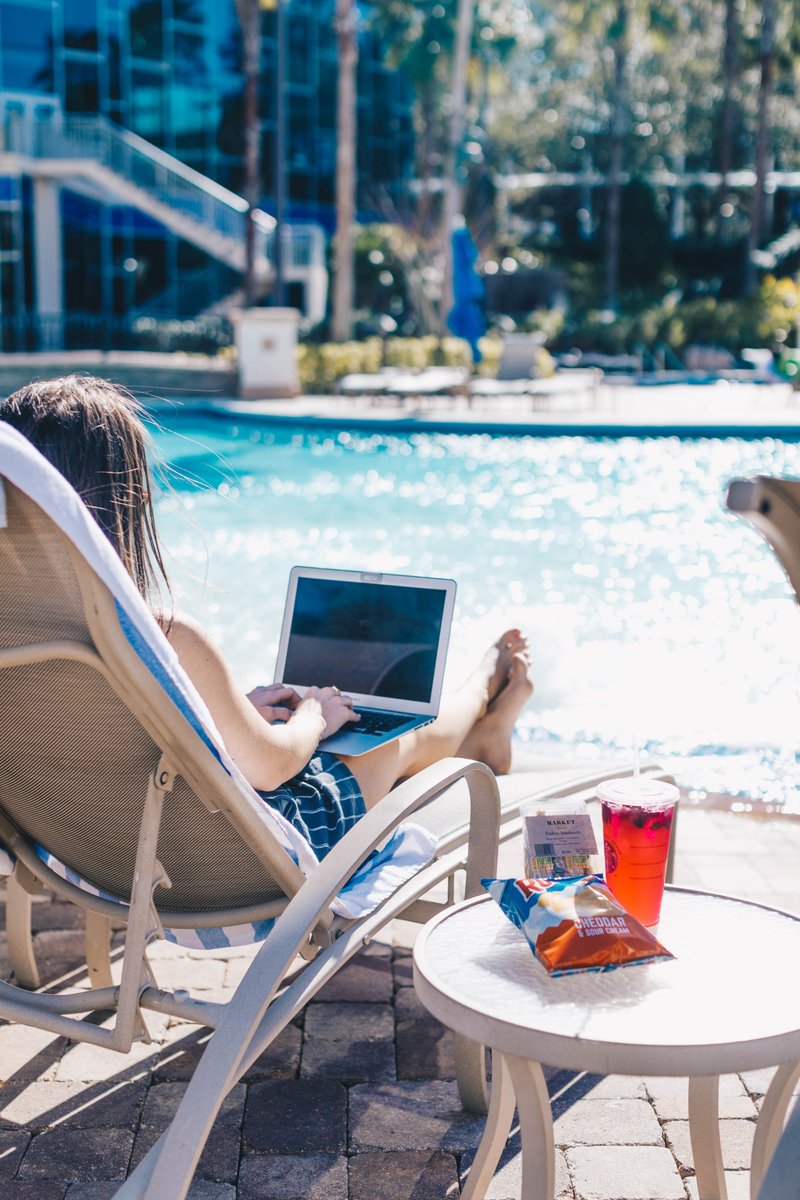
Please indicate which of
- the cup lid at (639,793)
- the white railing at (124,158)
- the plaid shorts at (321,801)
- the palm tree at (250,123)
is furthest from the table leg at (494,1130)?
the white railing at (124,158)

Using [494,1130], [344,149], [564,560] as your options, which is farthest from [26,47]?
[494,1130]

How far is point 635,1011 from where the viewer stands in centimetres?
150

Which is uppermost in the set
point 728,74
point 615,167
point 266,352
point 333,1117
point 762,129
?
point 728,74

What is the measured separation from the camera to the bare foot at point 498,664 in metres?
3.21

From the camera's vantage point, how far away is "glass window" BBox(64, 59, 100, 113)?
24.0 metres

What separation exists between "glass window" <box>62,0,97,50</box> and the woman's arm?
24545 millimetres

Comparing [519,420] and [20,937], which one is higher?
[519,420]

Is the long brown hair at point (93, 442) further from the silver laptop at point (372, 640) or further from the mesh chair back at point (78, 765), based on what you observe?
the silver laptop at point (372, 640)

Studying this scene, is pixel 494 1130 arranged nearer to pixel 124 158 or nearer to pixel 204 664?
pixel 204 664

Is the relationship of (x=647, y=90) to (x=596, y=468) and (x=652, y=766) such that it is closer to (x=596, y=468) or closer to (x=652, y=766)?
(x=596, y=468)

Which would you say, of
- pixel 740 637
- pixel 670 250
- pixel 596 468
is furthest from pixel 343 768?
pixel 670 250

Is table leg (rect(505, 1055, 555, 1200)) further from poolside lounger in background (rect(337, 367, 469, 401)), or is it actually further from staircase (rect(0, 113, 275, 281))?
staircase (rect(0, 113, 275, 281))

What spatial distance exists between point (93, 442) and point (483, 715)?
156 centimetres

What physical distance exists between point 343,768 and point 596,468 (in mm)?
10531
